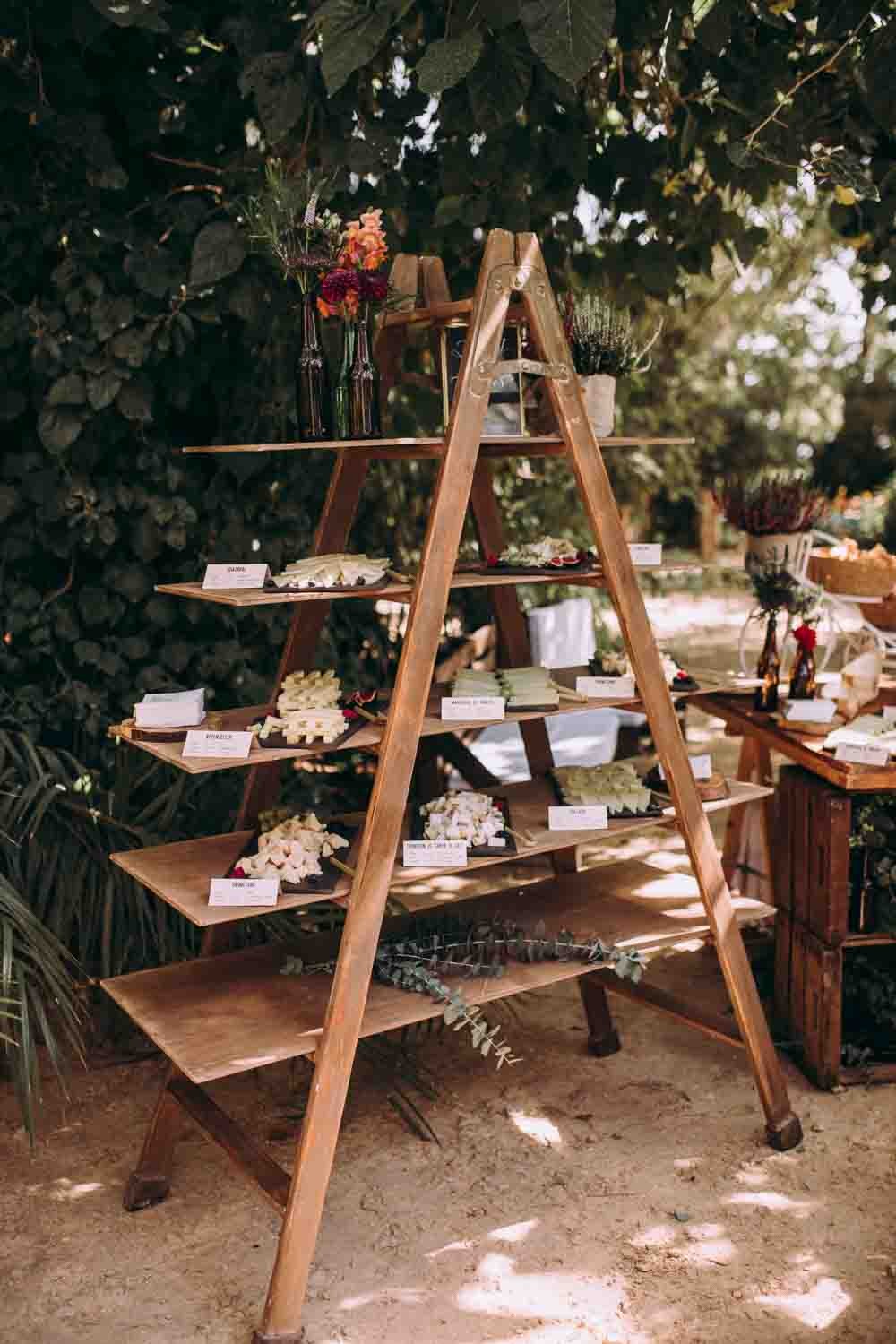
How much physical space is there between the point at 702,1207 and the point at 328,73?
2.43m

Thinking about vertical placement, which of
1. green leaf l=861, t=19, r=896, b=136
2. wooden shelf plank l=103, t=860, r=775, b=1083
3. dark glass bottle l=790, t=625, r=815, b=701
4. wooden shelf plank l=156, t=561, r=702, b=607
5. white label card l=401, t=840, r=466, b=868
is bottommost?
wooden shelf plank l=103, t=860, r=775, b=1083

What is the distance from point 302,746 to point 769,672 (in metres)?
1.72

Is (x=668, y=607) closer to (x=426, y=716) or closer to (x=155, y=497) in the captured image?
(x=155, y=497)

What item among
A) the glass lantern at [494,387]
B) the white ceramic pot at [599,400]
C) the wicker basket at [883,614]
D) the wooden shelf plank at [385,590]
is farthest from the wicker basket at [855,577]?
the glass lantern at [494,387]

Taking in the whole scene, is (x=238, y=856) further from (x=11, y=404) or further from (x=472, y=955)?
(x=11, y=404)

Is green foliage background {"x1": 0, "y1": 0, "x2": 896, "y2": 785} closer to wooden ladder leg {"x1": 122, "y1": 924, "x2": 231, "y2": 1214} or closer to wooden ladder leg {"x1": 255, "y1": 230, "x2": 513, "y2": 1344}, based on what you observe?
wooden ladder leg {"x1": 255, "y1": 230, "x2": 513, "y2": 1344}

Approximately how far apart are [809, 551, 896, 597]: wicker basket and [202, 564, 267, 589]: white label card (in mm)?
2495

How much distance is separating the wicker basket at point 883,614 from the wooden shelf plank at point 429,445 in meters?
1.70

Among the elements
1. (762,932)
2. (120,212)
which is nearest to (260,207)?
(120,212)

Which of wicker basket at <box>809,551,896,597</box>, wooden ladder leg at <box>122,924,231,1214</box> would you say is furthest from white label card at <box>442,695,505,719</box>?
wicker basket at <box>809,551,896,597</box>

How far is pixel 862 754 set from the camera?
124 inches

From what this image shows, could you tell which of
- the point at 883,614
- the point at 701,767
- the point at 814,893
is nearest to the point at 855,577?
the point at 883,614

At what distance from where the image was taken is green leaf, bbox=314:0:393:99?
2.38m

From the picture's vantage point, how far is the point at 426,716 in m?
2.64
